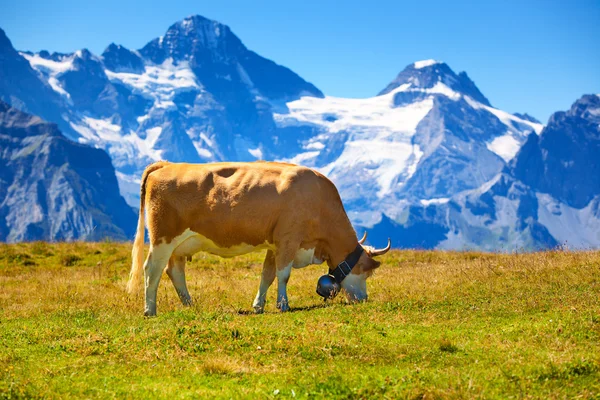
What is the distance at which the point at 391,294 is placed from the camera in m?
18.1

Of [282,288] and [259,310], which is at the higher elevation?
[282,288]

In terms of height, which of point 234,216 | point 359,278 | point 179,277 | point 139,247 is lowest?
point 179,277

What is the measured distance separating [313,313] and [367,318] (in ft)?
5.40

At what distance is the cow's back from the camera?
17.3 meters

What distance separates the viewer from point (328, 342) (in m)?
12.3

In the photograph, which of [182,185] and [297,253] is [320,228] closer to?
[297,253]

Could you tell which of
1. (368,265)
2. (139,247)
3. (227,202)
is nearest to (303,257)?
(368,265)

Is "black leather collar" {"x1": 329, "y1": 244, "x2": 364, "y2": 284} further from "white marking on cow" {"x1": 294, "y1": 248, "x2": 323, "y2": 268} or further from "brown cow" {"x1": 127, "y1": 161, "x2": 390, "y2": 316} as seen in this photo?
"white marking on cow" {"x1": 294, "y1": 248, "x2": 323, "y2": 268}

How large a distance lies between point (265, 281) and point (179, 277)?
2146 mm

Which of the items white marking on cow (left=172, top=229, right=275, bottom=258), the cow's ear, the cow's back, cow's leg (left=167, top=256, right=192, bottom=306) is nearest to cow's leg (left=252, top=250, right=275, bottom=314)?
white marking on cow (left=172, top=229, right=275, bottom=258)

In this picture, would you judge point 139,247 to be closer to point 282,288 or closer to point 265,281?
point 265,281

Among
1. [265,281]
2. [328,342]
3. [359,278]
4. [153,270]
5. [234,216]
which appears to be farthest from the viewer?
[359,278]

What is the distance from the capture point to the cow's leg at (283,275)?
57.1ft

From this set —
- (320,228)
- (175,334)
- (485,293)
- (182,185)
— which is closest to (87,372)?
(175,334)
